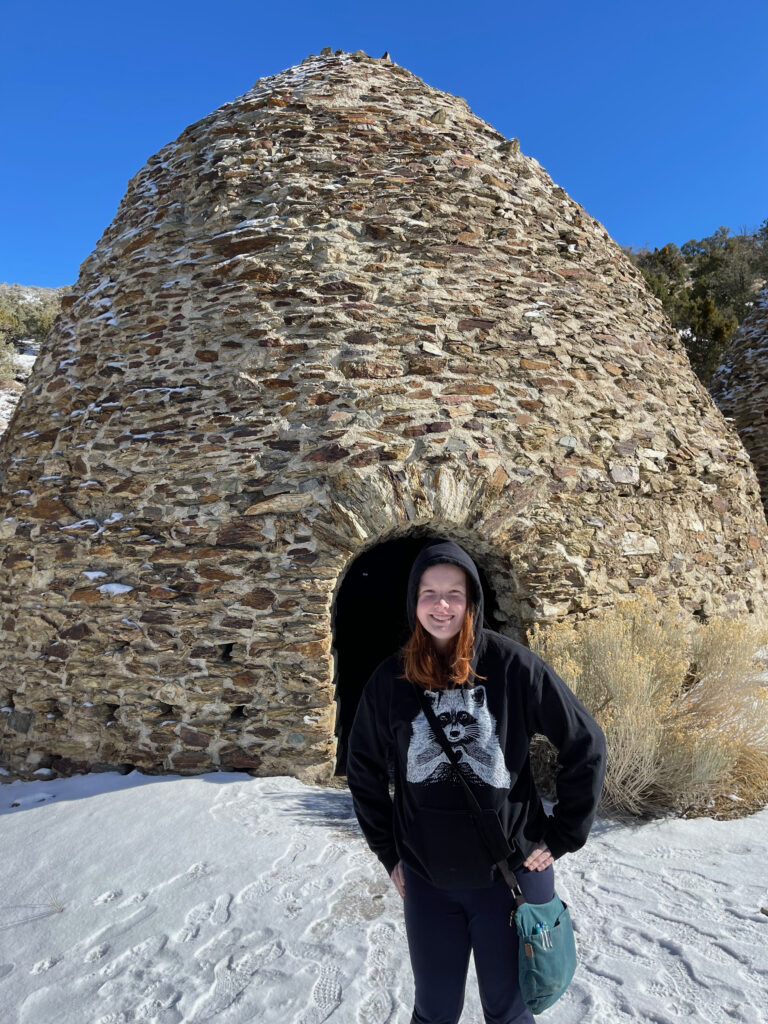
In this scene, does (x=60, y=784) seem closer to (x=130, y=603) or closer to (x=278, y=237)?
(x=130, y=603)

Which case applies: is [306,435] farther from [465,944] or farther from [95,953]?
[465,944]

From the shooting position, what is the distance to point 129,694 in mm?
4148

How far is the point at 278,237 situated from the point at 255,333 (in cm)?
84

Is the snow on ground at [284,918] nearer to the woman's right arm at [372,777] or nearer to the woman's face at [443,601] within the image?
the woman's right arm at [372,777]

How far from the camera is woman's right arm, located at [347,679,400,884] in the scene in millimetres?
1738

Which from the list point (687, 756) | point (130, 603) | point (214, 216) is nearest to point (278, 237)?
Result: point (214, 216)

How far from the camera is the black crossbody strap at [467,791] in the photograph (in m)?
1.52

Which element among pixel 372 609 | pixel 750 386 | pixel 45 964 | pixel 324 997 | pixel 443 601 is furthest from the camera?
pixel 750 386

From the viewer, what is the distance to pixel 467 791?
5.06ft

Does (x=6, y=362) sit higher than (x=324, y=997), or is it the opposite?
(x=6, y=362)

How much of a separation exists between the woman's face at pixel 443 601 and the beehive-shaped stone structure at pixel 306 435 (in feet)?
7.84

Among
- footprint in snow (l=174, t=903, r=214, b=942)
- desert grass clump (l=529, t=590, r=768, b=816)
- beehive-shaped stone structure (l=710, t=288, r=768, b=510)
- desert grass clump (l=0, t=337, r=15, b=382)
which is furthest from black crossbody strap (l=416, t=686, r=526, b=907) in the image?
desert grass clump (l=0, t=337, r=15, b=382)

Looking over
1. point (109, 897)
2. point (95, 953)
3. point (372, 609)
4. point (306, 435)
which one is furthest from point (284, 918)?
point (372, 609)

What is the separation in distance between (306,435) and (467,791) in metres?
3.08
